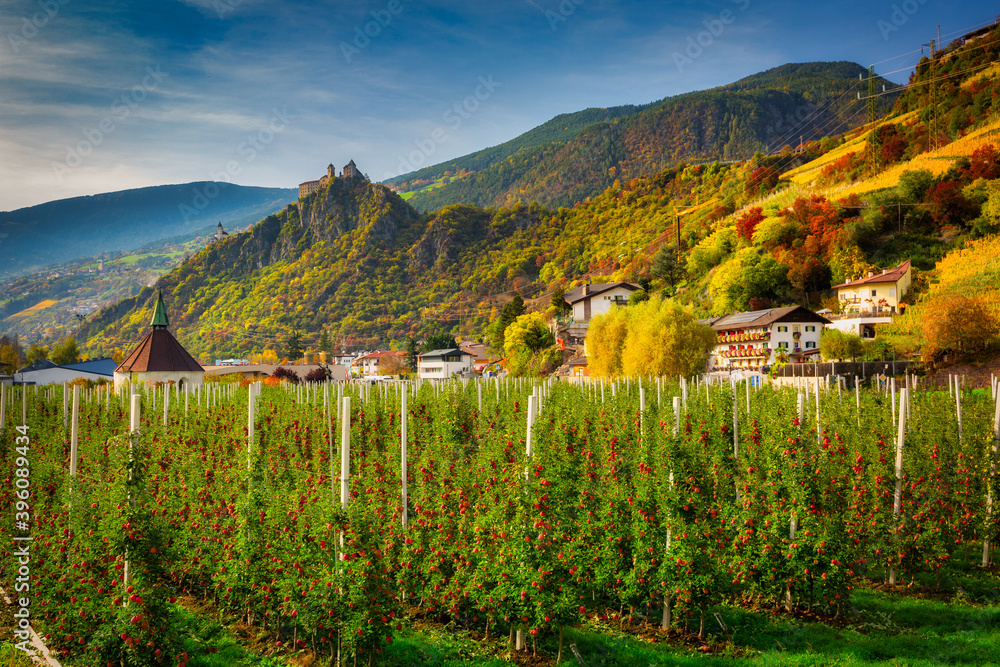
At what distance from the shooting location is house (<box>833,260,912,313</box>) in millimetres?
50625

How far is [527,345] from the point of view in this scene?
68250 mm

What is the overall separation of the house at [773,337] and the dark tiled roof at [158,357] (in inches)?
1549

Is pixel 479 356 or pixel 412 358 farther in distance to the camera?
pixel 412 358

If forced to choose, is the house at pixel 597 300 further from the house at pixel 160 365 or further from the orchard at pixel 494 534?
the orchard at pixel 494 534

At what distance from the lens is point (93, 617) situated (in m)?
6.58

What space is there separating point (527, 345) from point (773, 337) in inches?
1041

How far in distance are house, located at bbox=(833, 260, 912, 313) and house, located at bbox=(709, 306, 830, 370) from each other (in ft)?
15.7

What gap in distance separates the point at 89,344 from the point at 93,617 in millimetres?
180421

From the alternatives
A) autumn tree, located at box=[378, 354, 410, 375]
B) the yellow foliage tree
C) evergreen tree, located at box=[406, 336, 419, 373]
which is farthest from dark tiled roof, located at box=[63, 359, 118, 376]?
the yellow foliage tree

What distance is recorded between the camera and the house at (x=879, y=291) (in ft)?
166

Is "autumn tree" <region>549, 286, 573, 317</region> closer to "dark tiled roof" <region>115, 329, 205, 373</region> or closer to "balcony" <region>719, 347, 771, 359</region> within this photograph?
"balcony" <region>719, 347, 771, 359</region>

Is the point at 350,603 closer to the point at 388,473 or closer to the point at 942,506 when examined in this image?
the point at 388,473

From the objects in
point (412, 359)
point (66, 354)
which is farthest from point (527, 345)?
point (66, 354)

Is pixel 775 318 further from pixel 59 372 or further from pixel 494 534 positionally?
pixel 59 372
